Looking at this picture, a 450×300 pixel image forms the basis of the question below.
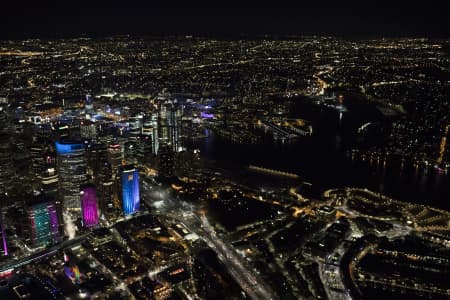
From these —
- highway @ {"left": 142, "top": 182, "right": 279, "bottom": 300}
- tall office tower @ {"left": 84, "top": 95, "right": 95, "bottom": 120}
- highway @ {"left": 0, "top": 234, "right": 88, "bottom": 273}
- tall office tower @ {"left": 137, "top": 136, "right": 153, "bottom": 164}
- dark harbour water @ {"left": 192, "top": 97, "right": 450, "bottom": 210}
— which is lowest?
highway @ {"left": 0, "top": 234, "right": 88, "bottom": 273}

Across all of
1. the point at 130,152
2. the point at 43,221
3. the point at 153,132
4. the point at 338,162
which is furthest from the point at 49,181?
the point at 338,162

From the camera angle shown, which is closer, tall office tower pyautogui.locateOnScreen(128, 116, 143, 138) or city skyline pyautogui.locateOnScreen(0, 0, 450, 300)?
city skyline pyautogui.locateOnScreen(0, 0, 450, 300)

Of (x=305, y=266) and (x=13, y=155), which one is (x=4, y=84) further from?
(x=305, y=266)

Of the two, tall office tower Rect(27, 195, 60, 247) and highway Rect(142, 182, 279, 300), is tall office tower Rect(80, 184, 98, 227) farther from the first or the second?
highway Rect(142, 182, 279, 300)

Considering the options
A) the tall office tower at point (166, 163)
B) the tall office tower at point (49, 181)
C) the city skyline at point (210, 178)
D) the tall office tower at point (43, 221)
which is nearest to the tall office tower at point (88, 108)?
the city skyline at point (210, 178)

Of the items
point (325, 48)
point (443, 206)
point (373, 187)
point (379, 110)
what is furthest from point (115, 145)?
point (325, 48)

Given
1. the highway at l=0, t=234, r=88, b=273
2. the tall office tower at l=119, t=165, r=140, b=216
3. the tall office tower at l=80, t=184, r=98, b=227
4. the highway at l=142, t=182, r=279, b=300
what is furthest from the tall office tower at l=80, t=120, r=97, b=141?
the highway at l=0, t=234, r=88, b=273

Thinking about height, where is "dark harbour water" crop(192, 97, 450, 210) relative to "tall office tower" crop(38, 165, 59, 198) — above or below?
below
